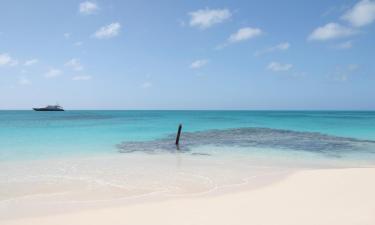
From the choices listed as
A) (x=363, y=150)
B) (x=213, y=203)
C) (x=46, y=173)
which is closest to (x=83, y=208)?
(x=213, y=203)

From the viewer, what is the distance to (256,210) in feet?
20.7

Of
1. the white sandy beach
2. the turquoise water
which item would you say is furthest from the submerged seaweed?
the white sandy beach

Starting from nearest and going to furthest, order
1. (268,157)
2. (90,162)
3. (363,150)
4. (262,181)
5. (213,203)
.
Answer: (213,203), (262,181), (90,162), (268,157), (363,150)

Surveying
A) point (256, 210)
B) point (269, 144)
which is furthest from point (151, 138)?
point (256, 210)

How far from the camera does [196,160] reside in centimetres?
1329

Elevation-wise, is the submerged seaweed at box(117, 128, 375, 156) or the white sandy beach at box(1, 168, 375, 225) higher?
the white sandy beach at box(1, 168, 375, 225)

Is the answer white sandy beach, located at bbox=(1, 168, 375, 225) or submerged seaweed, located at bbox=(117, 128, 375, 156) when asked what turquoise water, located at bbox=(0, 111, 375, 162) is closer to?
submerged seaweed, located at bbox=(117, 128, 375, 156)

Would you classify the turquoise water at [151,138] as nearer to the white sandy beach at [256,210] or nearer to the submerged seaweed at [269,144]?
the submerged seaweed at [269,144]

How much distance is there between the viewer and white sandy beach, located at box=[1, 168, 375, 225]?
572 cm

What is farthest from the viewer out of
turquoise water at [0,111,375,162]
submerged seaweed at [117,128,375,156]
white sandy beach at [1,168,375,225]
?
submerged seaweed at [117,128,375,156]

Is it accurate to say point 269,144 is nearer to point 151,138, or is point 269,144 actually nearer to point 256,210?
point 151,138

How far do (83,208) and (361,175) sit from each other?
27.7 ft

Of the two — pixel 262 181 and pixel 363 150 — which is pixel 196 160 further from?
pixel 363 150

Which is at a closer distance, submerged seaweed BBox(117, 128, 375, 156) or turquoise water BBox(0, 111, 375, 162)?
turquoise water BBox(0, 111, 375, 162)
